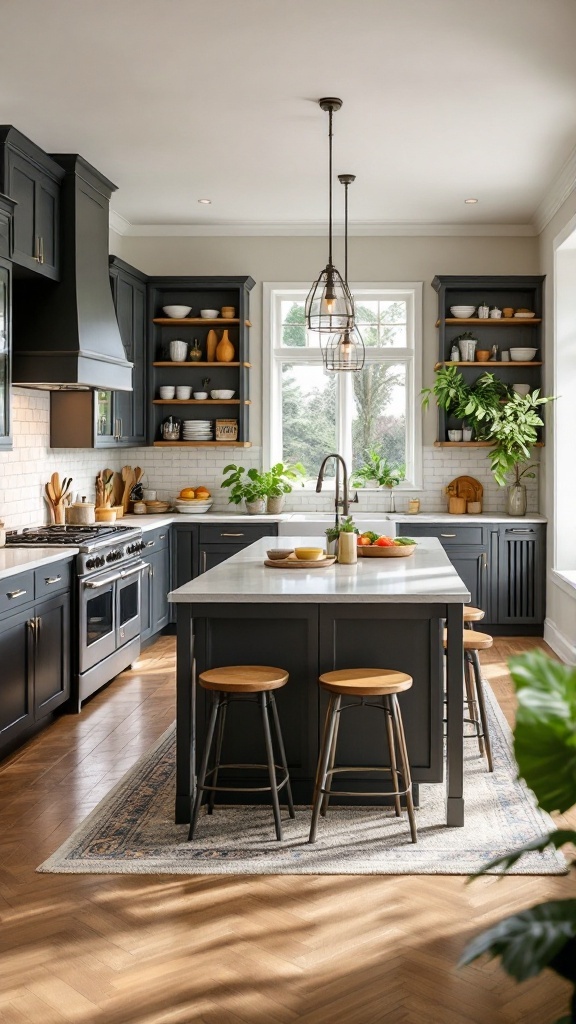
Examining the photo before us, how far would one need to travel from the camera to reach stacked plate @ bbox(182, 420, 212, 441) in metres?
8.23

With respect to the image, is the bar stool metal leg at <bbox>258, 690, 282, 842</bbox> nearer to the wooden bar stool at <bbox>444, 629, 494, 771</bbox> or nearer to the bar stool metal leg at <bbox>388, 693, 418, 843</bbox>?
the bar stool metal leg at <bbox>388, 693, 418, 843</bbox>

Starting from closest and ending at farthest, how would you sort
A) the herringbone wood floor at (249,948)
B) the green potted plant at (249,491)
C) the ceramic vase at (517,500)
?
1. the herringbone wood floor at (249,948)
2. the ceramic vase at (517,500)
3. the green potted plant at (249,491)

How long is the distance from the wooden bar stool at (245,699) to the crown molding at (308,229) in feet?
17.3

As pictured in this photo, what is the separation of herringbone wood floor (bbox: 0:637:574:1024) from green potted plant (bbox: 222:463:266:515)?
443 cm

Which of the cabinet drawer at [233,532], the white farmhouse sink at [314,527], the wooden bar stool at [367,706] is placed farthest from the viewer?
the cabinet drawer at [233,532]

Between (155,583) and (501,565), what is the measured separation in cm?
268

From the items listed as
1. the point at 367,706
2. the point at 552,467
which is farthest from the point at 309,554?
the point at 552,467

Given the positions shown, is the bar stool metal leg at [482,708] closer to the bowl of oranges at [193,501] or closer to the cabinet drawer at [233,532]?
the cabinet drawer at [233,532]

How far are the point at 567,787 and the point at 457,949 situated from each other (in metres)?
1.72

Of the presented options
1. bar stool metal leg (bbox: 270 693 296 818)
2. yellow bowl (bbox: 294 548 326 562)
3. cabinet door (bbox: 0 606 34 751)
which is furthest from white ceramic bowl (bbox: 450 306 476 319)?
bar stool metal leg (bbox: 270 693 296 818)

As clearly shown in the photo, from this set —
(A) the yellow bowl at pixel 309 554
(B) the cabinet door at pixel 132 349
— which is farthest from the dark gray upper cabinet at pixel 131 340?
(A) the yellow bowl at pixel 309 554

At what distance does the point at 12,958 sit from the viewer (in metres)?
2.81

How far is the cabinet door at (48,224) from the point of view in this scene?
5.69m

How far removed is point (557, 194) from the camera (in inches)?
272
